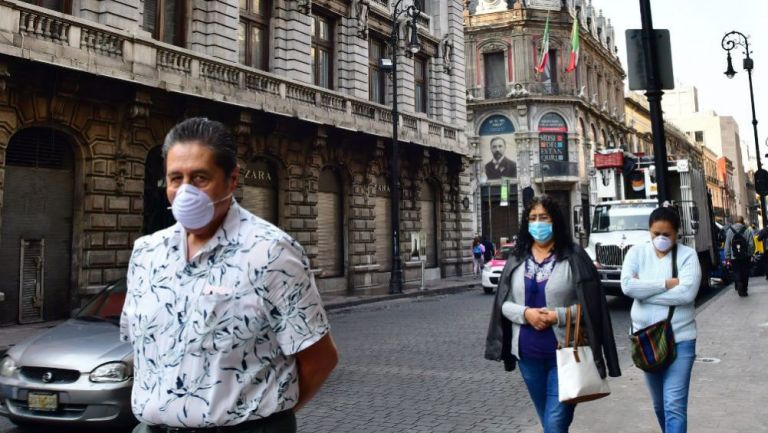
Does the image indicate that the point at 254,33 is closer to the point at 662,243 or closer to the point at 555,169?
the point at 662,243

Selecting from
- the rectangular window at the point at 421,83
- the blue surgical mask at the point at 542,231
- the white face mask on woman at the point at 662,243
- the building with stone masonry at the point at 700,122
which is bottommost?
the white face mask on woman at the point at 662,243

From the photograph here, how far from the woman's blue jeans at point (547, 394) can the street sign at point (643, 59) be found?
4.11 metres

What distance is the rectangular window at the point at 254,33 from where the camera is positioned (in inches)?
798

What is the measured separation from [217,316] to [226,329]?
0.05 m

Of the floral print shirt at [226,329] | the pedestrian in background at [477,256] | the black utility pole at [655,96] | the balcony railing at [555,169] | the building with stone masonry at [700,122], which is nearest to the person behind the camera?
the floral print shirt at [226,329]

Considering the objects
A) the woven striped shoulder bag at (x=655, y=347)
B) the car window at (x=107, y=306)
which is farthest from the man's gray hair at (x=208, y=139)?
the car window at (x=107, y=306)

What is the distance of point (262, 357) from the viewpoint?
2.14 metres

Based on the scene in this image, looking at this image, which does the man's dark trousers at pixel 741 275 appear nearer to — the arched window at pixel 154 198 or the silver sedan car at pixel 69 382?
the arched window at pixel 154 198

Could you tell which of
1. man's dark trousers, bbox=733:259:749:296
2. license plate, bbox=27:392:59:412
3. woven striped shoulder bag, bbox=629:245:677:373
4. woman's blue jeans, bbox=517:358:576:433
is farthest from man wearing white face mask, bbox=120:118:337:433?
man's dark trousers, bbox=733:259:749:296

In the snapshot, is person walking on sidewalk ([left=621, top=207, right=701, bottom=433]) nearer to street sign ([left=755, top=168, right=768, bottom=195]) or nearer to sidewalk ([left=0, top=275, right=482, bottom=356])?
sidewalk ([left=0, top=275, right=482, bottom=356])

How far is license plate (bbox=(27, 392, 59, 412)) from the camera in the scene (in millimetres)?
5727

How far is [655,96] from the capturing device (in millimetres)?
6984

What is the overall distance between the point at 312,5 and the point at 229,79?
581cm

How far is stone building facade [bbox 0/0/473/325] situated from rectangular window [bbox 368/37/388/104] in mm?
69
